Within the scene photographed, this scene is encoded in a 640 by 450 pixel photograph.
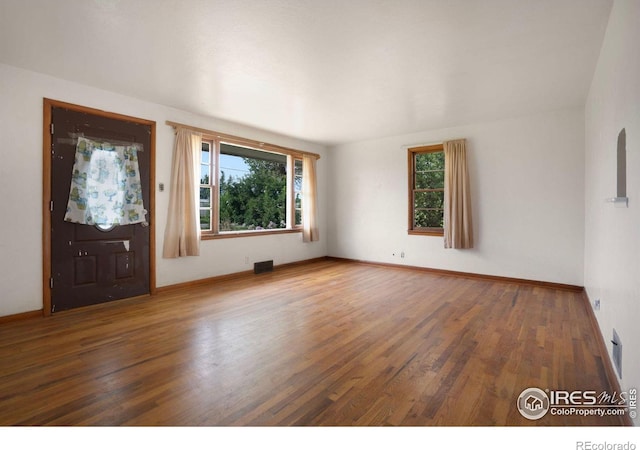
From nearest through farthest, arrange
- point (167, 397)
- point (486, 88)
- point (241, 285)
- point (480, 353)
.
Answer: point (167, 397) → point (480, 353) → point (486, 88) → point (241, 285)

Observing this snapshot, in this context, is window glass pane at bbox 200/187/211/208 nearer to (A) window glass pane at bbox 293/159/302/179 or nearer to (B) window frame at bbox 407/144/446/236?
(A) window glass pane at bbox 293/159/302/179

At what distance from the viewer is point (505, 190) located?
514 centimetres

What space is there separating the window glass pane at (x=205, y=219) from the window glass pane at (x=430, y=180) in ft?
13.2

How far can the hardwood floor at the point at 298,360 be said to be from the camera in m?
1.78

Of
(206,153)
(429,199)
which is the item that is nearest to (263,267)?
(206,153)

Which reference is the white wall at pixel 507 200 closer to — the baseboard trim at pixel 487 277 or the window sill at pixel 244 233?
the baseboard trim at pixel 487 277

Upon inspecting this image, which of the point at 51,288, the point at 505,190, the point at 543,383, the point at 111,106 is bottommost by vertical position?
the point at 543,383

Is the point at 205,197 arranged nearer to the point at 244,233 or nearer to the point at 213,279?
the point at 244,233

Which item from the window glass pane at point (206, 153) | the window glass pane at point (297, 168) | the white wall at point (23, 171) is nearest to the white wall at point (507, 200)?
the window glass pane at point (297, 168)

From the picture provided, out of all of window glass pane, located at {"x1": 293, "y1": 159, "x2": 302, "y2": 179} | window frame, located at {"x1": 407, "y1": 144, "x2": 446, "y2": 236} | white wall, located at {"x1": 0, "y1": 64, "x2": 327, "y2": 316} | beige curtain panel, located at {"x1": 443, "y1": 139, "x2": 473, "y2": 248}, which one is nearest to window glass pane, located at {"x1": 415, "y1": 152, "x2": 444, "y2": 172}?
window frame, located at {"x1": 407, "y1": 144, "x2": 446, "y2": 236}

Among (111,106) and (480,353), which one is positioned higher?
(111,106)

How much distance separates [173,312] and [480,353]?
3.23 metres
